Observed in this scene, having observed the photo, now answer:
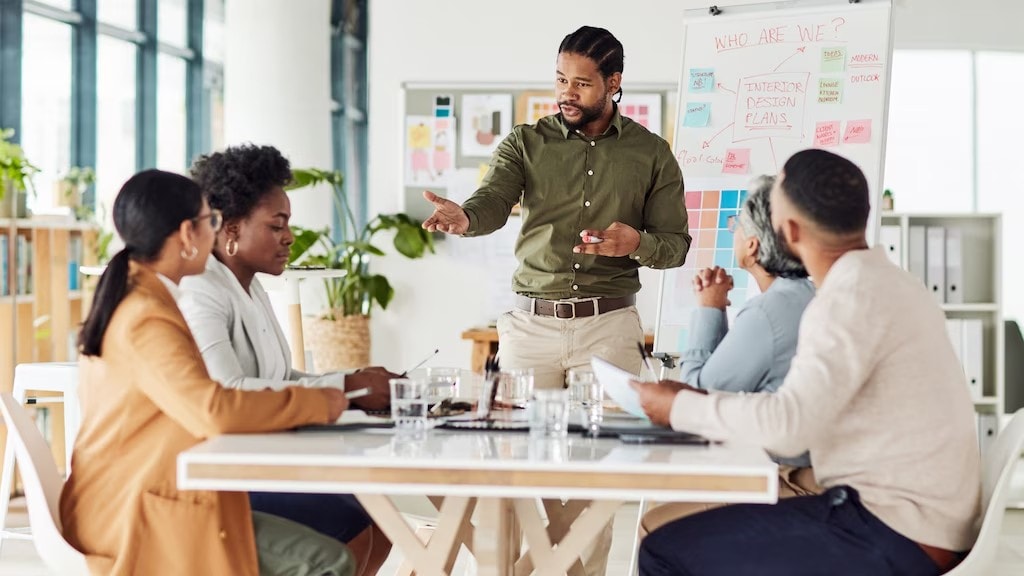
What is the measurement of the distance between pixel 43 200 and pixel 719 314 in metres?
4.90

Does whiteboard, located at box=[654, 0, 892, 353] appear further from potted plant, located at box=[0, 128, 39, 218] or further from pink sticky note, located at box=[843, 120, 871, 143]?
potted plant, located at box=[0, 128, 39, 218]

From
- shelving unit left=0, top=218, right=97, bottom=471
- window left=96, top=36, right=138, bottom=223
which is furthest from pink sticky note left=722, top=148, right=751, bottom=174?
window left=96, top=36, right=138, bottom=223

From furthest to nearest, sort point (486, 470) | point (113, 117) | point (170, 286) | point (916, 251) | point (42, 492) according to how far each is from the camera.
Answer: point (113, 117)
point (916, 251)
point (170, 286)
point (42, 492)
point (486, 470)

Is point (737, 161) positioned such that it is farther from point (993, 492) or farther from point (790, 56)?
point (993, 492)

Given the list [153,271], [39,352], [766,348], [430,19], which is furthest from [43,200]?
[766,348]

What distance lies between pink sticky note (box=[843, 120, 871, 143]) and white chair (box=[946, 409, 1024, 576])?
193 cm

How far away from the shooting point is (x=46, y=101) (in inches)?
256

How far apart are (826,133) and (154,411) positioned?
2850 millimetres

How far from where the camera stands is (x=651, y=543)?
218 cm

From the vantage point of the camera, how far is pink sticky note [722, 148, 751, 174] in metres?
4.27

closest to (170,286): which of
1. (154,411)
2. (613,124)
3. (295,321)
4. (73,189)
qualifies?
(154,411)

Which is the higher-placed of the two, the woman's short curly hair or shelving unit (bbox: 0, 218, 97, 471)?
the woman's short curly hair

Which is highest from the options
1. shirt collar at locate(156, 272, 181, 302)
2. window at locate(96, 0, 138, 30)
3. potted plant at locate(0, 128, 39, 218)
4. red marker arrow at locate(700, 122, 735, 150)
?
window at locate(96, 0, 138, 30)

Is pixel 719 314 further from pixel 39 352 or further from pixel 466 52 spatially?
pixel 39 352
